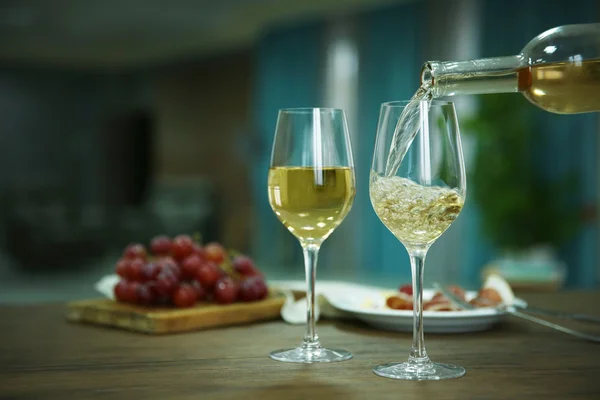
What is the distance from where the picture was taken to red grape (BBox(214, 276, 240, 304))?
144 cm

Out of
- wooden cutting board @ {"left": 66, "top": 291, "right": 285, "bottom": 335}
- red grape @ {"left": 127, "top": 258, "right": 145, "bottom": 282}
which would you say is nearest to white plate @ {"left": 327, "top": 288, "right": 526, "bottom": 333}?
wooden cutting board @ {"left": 66, "top": 291, "right": 285, "bottom": 335}

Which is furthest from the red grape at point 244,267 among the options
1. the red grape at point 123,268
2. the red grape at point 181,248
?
the red grape at point 123,268

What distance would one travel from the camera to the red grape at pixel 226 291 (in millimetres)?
1443

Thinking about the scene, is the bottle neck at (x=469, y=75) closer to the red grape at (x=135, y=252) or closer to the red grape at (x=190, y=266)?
the red grape at (x=190, y=266)

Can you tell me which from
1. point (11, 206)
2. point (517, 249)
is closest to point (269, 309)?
point (517, 249)

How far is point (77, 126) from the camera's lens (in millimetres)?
13562

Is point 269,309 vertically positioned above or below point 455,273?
above

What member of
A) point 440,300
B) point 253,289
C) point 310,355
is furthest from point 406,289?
point 310,355

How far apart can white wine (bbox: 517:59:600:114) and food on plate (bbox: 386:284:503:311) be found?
16.1 inches

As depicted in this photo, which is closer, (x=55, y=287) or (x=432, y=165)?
(x=432, y=165)

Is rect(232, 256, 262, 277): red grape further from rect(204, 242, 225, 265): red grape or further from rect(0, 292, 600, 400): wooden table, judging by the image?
rect(0, 292, 600, 400): wooden table

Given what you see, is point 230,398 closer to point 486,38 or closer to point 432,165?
point 432,165

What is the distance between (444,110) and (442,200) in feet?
0.38

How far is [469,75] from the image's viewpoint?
1.06 meters
